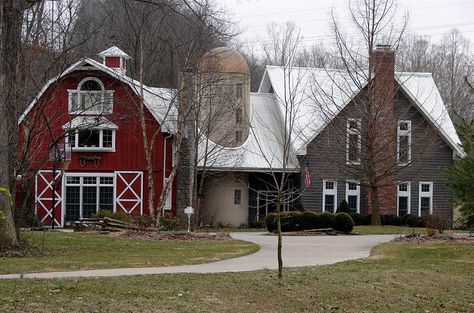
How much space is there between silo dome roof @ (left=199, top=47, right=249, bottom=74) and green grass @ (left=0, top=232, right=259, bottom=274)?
41.2 feet

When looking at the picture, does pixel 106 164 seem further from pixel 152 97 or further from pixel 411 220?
pixel 411 220

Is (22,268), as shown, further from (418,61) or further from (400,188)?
(418,61)

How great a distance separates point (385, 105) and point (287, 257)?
20.5 metres

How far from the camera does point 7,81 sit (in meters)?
20.4

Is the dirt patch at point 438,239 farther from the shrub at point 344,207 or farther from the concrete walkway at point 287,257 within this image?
the shrub at point 344,207

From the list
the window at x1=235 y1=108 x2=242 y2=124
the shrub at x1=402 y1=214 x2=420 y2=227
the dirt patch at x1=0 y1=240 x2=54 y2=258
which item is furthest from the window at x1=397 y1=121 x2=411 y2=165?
the dirt patch at x1=0 y1=240 x2=54 y2=258

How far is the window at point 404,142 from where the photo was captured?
43656 mm

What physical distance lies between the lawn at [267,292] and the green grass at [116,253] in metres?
3.21

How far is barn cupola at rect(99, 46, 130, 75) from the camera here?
41.8m

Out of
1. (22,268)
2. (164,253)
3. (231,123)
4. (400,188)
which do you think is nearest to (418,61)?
(400,188)

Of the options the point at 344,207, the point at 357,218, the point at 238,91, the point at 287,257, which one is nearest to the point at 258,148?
the point at 238,91

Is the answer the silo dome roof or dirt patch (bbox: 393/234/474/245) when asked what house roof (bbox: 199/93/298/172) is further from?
dirt patch (bbox: 393/234/474/245)

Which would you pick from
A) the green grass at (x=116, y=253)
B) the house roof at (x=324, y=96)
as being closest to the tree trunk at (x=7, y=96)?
the green grass at (x=116, y=253)

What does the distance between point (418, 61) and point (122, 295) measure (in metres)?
63.0
